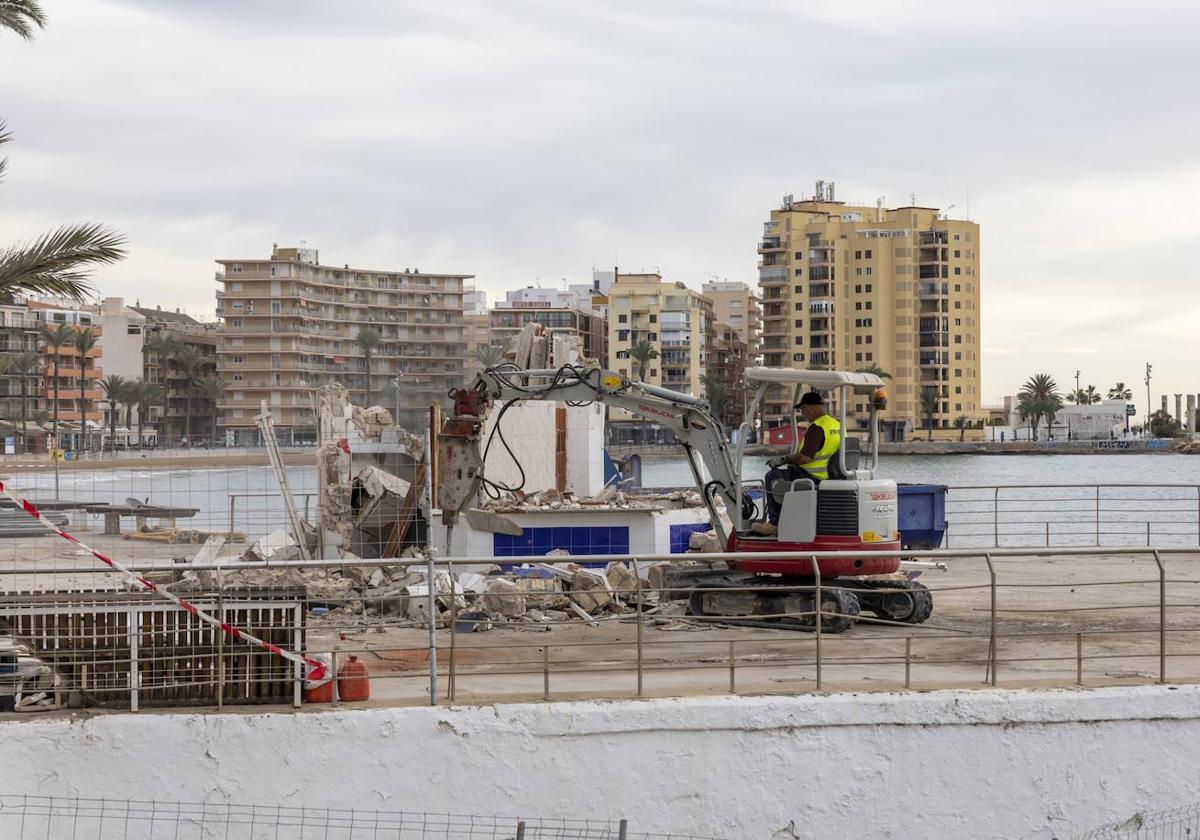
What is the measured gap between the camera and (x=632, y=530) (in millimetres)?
21734

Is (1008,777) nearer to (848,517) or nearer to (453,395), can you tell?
(848,517)

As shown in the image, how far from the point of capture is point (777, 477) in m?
14.9

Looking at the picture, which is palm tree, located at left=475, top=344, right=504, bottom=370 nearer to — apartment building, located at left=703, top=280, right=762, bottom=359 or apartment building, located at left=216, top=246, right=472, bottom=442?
apartment building, located at left=216, top=246, right=472, bottom=442

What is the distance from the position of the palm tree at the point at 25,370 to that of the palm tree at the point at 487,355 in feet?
24.5

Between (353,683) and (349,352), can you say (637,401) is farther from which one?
(349,352)

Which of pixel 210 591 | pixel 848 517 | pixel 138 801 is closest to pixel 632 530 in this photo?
pixel 848 517

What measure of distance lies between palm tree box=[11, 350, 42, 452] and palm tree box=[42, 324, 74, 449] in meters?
0.42

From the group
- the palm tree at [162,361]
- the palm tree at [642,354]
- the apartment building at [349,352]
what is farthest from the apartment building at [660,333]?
the apartment building at [349,352]

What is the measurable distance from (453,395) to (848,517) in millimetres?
4389

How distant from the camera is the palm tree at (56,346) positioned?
2136 centimetres

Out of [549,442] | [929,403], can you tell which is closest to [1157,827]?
[549,442]

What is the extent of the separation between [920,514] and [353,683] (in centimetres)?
1545

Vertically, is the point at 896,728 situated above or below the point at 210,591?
below

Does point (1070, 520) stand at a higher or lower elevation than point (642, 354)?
lower
